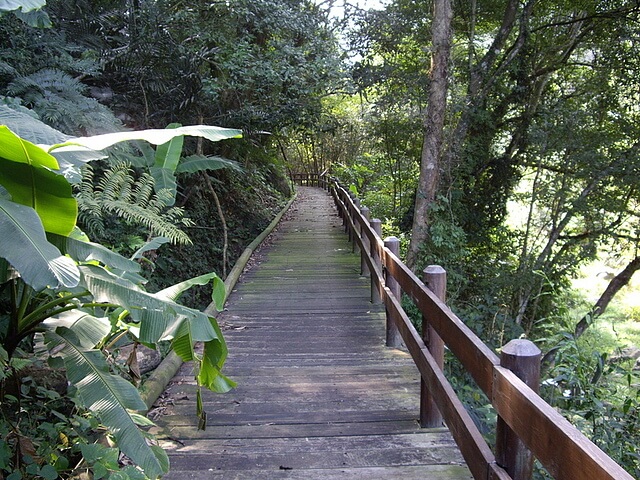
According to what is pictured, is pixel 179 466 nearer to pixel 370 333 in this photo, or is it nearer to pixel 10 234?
pixel 10 234

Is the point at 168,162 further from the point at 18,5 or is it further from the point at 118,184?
the point at 18,5

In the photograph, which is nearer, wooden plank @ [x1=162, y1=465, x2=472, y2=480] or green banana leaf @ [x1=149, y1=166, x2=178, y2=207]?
wooden plank @ [x1=162, y1=465, x2=472, y2=480]

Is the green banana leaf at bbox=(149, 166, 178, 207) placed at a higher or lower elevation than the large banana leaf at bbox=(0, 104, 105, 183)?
lower

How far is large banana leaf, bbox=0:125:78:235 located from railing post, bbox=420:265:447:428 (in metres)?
2.11

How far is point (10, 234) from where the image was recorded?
6.93ft

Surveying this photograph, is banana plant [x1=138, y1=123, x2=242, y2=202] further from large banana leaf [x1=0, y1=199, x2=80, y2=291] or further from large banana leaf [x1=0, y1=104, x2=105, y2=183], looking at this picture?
large banana leaf [x1=0, y1=199, x2=80, y2=291]

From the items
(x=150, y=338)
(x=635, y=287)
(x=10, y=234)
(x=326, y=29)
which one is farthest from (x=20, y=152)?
(x=635, y=287)

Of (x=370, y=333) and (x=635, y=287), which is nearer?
(x=370, y=333)

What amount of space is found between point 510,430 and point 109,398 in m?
1.76

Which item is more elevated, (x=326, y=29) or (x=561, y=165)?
(x=326, y=29)

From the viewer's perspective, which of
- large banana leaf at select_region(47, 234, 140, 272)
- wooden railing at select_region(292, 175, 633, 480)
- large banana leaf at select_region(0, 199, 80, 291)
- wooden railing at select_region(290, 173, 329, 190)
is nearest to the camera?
wooden railing at select_region(292, 175, 633, 480)

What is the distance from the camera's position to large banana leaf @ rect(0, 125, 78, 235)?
2266 mm

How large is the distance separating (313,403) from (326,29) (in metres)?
9.94

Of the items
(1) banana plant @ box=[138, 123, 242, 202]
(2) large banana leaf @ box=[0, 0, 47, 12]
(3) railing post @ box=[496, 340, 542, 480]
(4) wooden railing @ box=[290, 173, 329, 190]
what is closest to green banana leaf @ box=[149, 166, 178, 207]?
(1) banana plant @ box=[138, 123, 242, 202]
